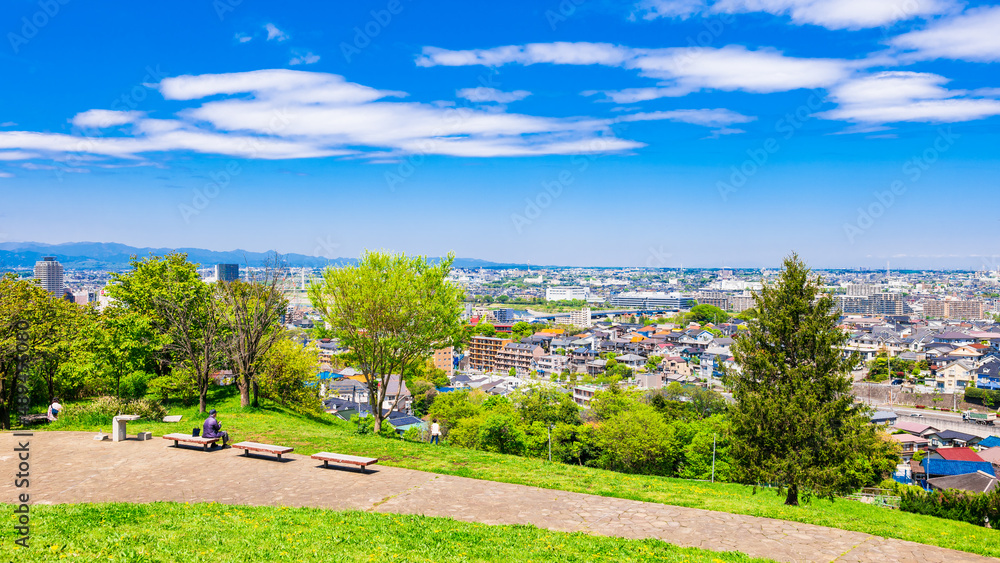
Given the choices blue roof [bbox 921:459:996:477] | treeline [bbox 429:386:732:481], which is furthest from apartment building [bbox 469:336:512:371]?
blue roof [bbox 921:459:996:477]

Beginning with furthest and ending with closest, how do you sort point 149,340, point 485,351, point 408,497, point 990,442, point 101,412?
1. point 485,351
2. point 990,442
3. point 149,340
4. point 101,412
5. point 408,497

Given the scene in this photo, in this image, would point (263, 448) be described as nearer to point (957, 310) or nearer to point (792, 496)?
point (792, 496)

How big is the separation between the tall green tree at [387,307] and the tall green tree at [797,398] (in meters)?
8.14

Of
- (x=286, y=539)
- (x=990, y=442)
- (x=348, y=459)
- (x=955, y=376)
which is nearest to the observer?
(x=286, y=539)

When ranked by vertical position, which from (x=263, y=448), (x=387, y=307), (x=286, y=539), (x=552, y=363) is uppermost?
(x=387, y=307)

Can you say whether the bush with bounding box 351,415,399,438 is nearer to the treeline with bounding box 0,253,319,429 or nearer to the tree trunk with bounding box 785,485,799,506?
the treeline with bounding box 0,253,319,429

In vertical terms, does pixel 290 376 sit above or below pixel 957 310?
above

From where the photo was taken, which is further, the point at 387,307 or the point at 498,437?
the point at 498,437

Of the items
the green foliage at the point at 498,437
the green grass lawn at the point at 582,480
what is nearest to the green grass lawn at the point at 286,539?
the green grass lawn at the point at 582,480

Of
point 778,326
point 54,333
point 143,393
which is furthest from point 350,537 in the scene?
point 143,393

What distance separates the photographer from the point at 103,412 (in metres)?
14.3

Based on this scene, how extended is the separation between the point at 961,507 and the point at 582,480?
46.1ft

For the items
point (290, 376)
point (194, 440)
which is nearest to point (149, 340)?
point (290, 376)

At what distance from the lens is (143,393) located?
67.2 feet
